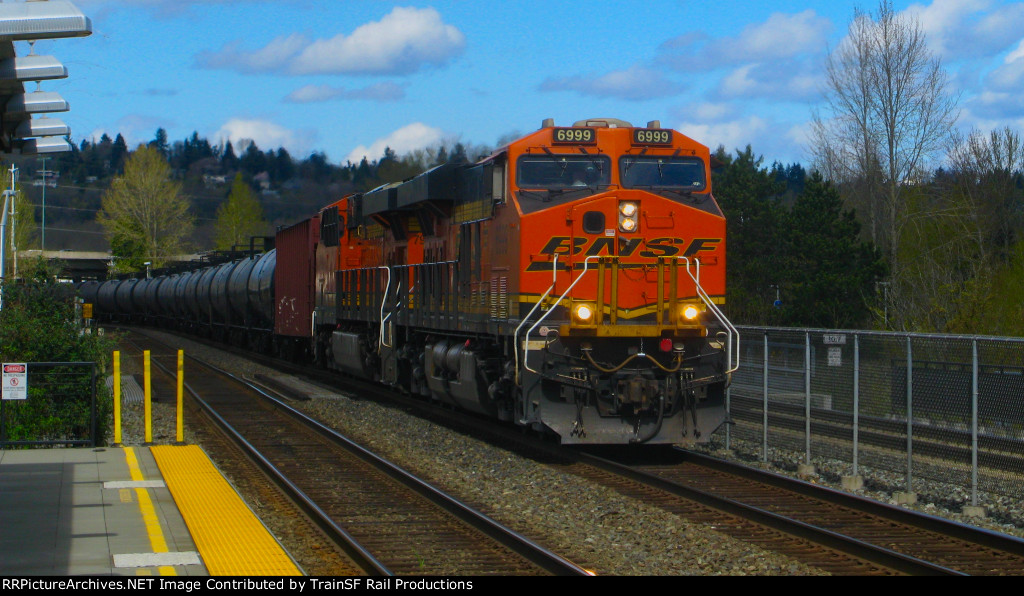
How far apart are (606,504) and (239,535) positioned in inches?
144

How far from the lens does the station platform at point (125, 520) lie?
291 inches

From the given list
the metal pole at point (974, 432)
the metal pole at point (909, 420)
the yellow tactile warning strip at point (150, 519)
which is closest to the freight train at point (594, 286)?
the metal pole at point (909, 420)

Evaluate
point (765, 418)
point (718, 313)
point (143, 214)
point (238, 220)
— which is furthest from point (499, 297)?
point (238, 220)

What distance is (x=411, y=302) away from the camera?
1766 cm

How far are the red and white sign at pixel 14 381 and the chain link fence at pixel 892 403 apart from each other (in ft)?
30.3

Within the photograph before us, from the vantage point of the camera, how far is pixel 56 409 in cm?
1394

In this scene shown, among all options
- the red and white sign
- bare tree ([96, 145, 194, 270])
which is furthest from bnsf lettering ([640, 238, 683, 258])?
bare tree ([96, 145, 194, 270])

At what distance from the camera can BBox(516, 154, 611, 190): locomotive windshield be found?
12992 mm

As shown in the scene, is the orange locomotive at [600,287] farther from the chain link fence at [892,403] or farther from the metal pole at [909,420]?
the metal pole at [909,420]

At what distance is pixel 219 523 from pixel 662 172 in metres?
7.12

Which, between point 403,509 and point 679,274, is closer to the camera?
point 403,509
